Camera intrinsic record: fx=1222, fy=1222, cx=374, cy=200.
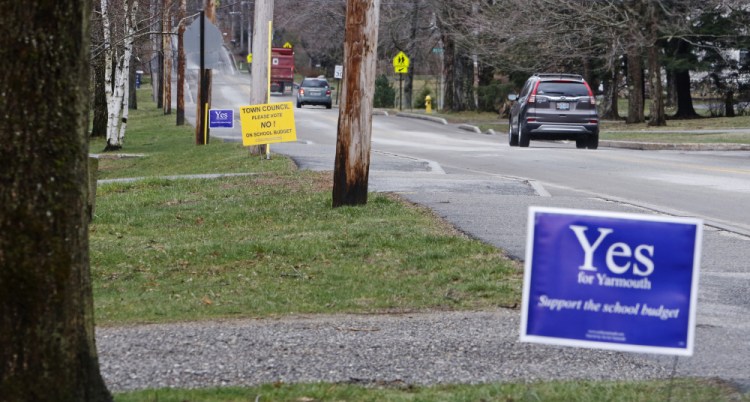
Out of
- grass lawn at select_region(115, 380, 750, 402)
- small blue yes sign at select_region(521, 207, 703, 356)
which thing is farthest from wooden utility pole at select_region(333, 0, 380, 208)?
small blue yes sign at select_region(521, 207, 703, 356)

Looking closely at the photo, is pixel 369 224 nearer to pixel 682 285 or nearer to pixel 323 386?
pixel 323 386

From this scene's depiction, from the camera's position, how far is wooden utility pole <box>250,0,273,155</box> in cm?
2491

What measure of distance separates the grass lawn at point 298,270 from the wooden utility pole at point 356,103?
11.8 inches

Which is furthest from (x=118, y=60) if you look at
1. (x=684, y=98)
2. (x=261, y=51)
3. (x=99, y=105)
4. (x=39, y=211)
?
(x=39, y=211)

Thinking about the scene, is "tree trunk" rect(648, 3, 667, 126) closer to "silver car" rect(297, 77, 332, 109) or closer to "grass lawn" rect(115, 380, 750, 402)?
"silver car" rect(297, 77, 332, 109)

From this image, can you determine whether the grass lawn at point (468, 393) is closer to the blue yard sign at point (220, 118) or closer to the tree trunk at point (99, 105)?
the blue yard sign at point (220, 118)

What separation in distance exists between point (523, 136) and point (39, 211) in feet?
85.3

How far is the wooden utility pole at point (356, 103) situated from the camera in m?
13.6

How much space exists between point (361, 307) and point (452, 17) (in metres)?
44.3

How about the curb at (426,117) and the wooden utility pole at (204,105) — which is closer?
the wooden utility pole at (204,105)

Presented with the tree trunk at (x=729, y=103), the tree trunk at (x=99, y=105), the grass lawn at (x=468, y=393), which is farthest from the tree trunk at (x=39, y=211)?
the tree trunk at (x=729, y=103)

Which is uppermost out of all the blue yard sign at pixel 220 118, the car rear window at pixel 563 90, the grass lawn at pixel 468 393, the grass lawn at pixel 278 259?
the car rear window at pixel 563 90

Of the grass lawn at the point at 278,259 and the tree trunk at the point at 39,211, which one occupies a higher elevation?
the tree trunk at the point at 39,211

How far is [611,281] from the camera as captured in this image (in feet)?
16.3
